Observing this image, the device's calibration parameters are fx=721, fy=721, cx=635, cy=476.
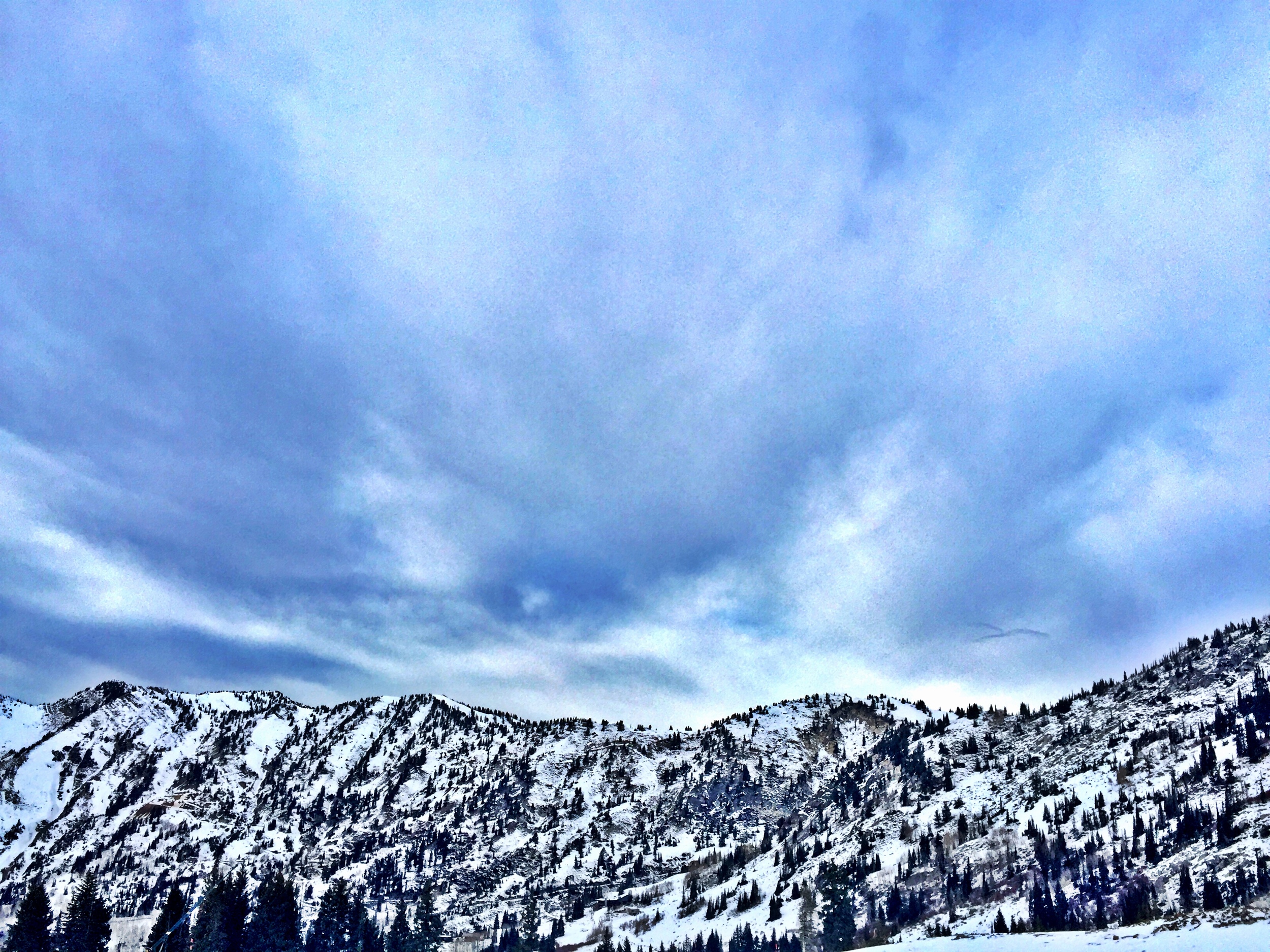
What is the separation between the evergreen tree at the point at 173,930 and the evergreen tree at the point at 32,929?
12519mm

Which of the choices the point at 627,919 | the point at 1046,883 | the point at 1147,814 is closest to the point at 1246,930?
the point at 1046,883

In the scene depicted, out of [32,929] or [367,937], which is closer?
[32,929]

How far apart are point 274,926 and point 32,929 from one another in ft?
96.8

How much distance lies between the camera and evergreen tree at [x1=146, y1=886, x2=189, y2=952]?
95000 mm

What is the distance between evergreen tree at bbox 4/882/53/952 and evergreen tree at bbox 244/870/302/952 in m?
24.8

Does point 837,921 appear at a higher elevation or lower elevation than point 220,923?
lower

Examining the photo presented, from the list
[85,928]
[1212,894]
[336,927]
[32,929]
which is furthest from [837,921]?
[32,929]

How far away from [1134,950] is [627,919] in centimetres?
17657

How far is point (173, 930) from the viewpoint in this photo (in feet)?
291

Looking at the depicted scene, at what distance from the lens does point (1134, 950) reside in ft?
135

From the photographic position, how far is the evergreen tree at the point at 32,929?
93375 millimetres

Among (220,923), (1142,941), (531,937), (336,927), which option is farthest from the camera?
(531,937)

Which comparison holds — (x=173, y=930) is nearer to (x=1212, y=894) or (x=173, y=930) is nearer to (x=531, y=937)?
(x=531, y=937)

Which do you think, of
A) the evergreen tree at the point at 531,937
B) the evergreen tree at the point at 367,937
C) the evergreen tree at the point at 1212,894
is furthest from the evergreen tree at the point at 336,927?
the evergreen tree at the point at 1212,894
